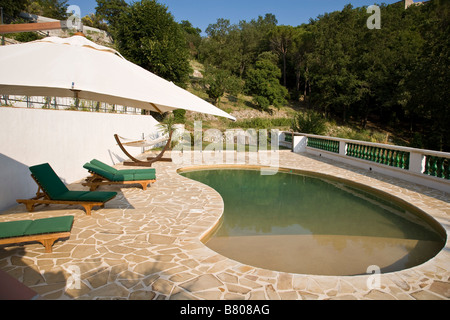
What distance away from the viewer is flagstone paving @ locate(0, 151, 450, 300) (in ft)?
8.94

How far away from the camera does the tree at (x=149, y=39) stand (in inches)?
889

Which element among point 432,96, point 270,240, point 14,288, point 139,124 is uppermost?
point 432,96

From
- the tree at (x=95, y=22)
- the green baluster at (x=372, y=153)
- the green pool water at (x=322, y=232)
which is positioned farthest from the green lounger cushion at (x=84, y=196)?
the tree at (x=95, y=22)

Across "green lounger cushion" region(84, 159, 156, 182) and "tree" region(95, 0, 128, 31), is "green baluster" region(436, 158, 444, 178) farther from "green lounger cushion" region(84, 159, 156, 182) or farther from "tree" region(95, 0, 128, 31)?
"tree" region(95, 0, 128, 31)

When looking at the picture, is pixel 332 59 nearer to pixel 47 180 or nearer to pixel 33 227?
pixel 47 180

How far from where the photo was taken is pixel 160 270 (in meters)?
3.13

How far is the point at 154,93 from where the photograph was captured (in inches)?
101

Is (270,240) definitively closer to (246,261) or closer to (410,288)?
(246,261)

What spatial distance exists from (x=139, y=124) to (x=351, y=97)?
95.2 feet

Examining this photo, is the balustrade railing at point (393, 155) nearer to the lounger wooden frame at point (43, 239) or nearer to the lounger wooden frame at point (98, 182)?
the lounger wooden frame at point (98, 182)

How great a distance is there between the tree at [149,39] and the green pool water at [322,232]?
1847 cm

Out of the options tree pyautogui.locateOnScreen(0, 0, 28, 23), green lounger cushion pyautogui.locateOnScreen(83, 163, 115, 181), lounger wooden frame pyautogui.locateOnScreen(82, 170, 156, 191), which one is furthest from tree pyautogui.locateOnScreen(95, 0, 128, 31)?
green lounger cushion pyautogui.locateOnScreen(83, 163, 115, 181)

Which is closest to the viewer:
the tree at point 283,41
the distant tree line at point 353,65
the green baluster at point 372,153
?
the green baluster at point 372,153
